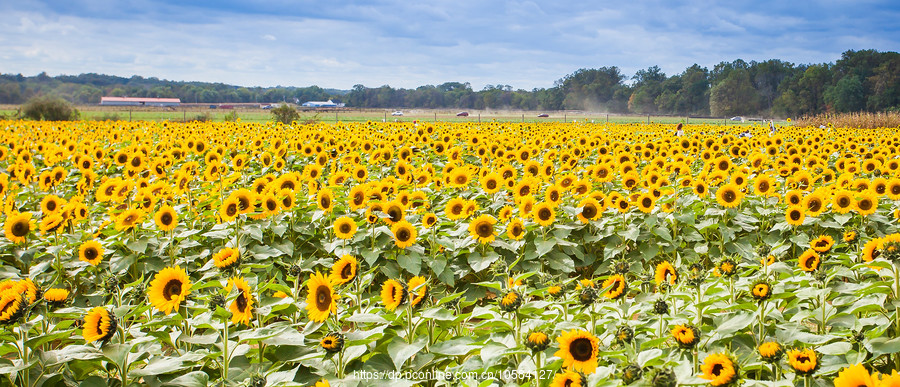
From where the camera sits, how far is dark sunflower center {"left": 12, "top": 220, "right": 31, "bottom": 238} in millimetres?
4828

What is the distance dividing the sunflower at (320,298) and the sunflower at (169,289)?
0.59m

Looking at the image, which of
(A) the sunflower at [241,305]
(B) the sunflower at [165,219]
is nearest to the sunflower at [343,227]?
(B) the sunflower at [165,219]

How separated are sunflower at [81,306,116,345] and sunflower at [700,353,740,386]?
7.74ft

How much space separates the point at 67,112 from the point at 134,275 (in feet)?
123

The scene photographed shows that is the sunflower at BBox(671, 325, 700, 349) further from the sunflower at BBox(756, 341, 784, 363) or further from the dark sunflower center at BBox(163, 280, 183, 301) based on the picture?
the dark sunflower center at BBox(163, 280, 183, 301)

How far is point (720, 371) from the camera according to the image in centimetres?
210

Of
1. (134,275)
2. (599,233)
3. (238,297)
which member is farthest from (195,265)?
(599,233)

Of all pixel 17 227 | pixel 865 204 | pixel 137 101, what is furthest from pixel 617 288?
pixel 137 101

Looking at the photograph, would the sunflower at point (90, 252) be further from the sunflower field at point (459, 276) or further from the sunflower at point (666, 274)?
the sunflower at point (666, 274)

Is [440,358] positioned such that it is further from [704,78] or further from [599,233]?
[704,78]

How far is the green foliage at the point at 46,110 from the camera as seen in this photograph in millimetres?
35781

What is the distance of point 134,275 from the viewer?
5863 millimetres

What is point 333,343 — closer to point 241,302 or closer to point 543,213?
point 241,302

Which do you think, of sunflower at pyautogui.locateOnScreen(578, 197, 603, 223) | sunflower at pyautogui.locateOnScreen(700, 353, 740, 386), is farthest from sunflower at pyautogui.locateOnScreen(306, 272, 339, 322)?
sunflower at pyautogui.locateOnScreen(578, 197, 603, 223)
